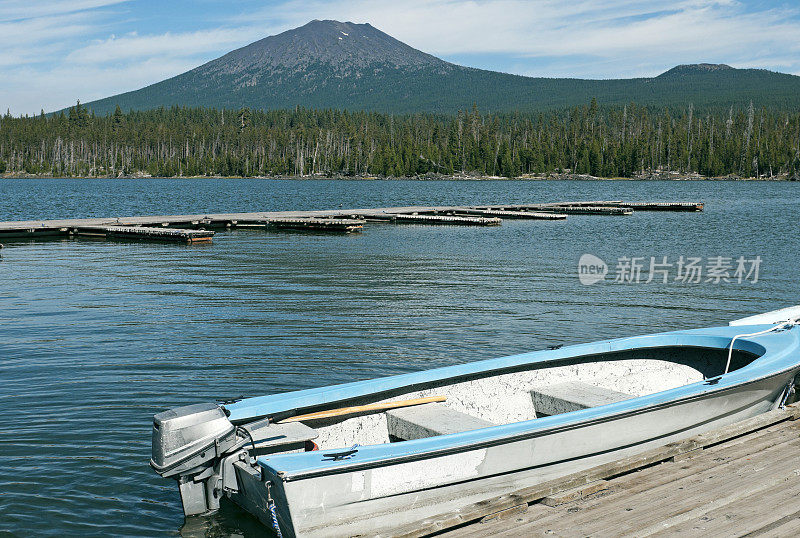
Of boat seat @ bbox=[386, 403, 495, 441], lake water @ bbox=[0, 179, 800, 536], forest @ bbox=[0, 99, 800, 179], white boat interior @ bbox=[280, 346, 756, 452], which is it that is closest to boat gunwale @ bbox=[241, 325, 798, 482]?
white boat interior @ bbox=[280, 346, 756, 452]

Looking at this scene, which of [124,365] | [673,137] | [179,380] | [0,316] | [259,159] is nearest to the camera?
[179,380]

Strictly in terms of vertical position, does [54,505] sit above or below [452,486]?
below

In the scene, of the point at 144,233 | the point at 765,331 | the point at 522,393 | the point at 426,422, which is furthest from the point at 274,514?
the point at 144,233

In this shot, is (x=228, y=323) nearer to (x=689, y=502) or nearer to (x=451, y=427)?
(x=451, y=427)

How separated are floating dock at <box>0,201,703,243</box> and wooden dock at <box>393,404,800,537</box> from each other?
29356 mm

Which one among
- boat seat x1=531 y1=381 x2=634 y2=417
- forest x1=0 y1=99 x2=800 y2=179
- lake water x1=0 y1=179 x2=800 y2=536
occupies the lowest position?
lake water x1=0 y1=179 x2=800 y2=536

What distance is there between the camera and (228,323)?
1639 centimetres

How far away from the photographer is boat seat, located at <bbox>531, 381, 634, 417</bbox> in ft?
28.0

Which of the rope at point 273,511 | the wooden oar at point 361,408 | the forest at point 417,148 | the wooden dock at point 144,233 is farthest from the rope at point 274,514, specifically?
the forest at point 417,148

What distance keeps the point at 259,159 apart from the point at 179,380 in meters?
176

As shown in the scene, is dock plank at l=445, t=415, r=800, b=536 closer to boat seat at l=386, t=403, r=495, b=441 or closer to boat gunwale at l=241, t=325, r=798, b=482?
boat gunwale at l=241, t=325, r=798, b=482

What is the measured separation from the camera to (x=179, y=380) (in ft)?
39.0

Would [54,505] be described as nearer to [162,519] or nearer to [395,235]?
[162,519]

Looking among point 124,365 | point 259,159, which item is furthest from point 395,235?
point 259,159
